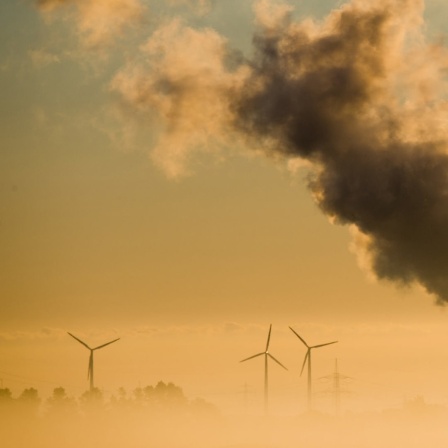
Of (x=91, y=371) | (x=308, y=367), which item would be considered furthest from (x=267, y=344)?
(x=91, y=371)

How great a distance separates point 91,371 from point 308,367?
26.1 metres

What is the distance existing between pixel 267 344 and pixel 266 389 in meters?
14.9

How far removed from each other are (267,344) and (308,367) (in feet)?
29.5

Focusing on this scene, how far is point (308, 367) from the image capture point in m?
191

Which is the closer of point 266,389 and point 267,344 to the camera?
point 267,344

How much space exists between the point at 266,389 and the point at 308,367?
880 cm

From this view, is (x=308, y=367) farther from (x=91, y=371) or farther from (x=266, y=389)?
(x=91, y=371)

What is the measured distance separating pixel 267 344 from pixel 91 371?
77.6 feet

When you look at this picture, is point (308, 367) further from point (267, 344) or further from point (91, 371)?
point (91, 371)

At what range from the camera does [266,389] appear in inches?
7781

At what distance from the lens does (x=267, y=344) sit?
604 ft

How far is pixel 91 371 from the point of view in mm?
194625

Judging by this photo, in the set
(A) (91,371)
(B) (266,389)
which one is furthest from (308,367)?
(A) (91,371)
